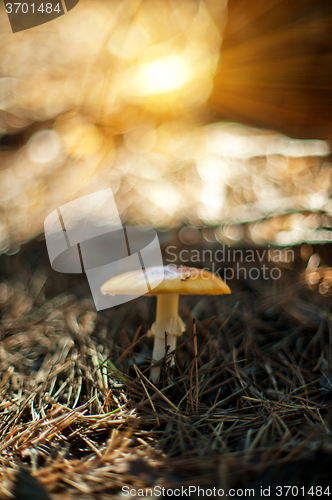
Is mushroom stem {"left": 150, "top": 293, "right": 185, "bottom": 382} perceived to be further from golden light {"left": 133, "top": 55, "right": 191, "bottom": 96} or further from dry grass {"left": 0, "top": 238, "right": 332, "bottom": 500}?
golden light {"left": 133, "top": 55, "right": 191, "bottom": 96}

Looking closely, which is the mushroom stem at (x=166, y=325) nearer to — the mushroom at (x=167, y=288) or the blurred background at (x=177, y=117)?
the mushroom at (x=167, y=288)

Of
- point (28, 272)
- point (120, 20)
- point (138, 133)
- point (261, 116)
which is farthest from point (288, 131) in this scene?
point (28, 272)

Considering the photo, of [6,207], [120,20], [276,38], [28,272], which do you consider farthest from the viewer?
[6,207]

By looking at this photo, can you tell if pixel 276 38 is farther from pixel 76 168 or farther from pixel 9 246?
pixel 9 246

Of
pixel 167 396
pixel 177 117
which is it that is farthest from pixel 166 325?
pixel 177 117

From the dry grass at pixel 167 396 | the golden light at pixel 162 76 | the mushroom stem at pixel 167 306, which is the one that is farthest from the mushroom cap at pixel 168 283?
the golden light at pixel 162 76

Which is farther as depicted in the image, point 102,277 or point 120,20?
point 102,277

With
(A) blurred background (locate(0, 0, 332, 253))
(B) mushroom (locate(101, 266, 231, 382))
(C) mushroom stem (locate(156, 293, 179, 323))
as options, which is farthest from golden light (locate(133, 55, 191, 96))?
(C) mushroom stem (locate(156, 293, 179, 323))
